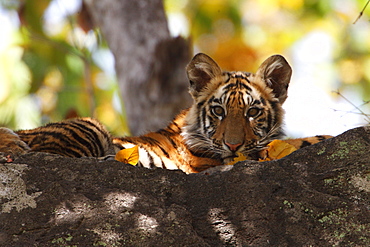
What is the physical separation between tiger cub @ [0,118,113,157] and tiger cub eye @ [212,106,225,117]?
1203mm

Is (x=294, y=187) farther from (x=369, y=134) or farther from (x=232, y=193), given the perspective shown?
(x=369, y=134)

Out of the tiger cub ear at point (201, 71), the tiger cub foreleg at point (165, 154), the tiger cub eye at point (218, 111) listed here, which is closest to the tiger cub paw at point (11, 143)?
Answer: the tiger cub foreleg at point (165, 154)

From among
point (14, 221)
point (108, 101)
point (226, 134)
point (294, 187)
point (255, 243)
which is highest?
point (108, 101)

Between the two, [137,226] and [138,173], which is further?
[138,173]

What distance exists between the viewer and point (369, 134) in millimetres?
3650

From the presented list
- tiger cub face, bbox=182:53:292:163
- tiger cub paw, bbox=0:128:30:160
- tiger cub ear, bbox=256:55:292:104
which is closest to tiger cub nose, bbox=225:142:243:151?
tiger cub face, bbox=182:53:292:163

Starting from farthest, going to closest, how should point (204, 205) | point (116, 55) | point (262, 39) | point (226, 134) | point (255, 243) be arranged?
1. point (262, 39)
2. point (116, 55)
3. point (226, 134)
4. point (204, 205)
5. point (255, 243)

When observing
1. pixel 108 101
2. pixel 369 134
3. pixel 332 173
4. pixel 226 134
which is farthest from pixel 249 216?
pixel 108 101

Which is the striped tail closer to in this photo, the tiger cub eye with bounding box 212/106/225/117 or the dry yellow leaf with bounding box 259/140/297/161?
the tiger cub eye with bounding box 212/106/225/117

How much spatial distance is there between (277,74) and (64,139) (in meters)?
2.57

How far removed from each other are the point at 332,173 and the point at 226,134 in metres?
1.99

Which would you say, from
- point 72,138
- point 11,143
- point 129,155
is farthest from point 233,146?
point 11,143

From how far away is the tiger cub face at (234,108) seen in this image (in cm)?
536

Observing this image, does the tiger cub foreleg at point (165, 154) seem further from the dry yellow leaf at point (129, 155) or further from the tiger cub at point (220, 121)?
the dry yellow leaf at point (129, 155)
